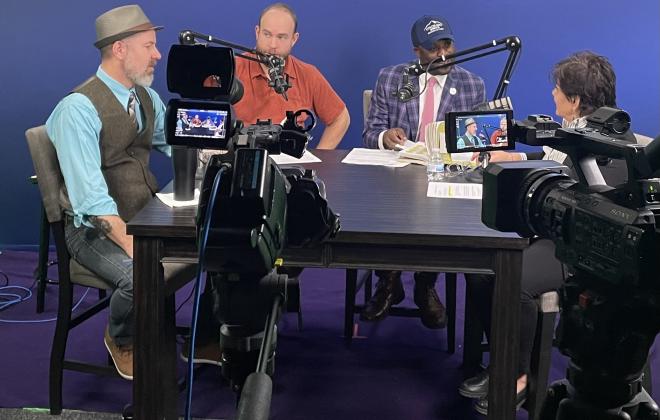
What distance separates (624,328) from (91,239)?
6.09 ft

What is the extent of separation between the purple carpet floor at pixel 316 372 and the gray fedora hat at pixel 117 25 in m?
1.12

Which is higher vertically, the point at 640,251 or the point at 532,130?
the point at 532,130

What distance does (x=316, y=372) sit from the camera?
115 inches

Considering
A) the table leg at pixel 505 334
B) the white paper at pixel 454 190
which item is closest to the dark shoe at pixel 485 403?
the table leg at pixel 505 334

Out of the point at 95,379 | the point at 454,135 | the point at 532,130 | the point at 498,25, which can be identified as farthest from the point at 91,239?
the point at 498,25

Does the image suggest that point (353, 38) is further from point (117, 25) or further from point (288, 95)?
point (117, 25)

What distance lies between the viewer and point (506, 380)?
7.22ft

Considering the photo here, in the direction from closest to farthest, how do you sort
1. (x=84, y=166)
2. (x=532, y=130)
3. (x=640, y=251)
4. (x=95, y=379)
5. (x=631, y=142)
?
(x=640, y=251) → (x=631, y=142) → (x=532, y=130) → (x=84, y=166) → (x=95, y=379)

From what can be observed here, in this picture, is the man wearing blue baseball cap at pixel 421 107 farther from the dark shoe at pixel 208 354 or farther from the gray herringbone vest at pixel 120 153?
the gray herringbone vest at pixel 120 153

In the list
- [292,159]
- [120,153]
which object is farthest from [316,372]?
[120,153]

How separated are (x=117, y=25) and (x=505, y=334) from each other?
164 cm

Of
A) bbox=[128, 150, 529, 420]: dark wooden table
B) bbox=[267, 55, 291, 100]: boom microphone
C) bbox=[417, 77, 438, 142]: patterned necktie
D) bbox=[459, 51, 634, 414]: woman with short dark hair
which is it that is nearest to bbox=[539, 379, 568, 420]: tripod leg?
bbox=[128, 150, 529, 420]: dark wooden table

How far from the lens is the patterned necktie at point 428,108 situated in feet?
11.5

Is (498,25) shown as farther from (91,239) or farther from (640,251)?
(640,251)
